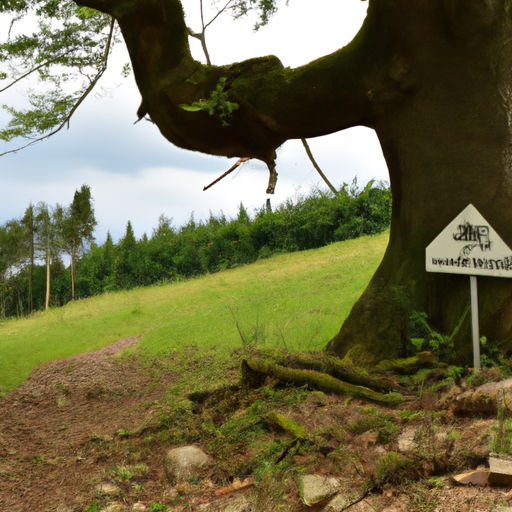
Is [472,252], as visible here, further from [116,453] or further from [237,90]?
[116,453]

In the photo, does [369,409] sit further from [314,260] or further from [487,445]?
[314,260]

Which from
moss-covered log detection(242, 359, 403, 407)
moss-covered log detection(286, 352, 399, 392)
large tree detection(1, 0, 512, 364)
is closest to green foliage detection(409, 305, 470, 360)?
large tree detection(1, 0, 512, 364)

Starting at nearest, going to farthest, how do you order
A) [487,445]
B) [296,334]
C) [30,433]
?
[487,445]
[30,433]
[296,334]

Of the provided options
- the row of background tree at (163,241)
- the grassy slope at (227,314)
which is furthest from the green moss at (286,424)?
the row of background tree at (163,241)

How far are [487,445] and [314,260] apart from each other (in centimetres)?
1551

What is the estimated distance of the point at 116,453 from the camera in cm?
523

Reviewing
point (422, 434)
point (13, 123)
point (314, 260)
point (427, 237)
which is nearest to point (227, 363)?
point (427, 237)

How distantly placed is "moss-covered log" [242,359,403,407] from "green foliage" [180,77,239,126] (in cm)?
323

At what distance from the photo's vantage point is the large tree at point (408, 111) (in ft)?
19.7

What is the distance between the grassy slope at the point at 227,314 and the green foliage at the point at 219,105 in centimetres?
363

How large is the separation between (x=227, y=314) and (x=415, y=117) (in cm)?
686

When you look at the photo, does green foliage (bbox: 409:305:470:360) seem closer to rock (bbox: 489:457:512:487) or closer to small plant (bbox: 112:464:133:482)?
rock (bbox: 489:457:512:487)

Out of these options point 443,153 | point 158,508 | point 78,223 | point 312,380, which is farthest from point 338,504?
point 78,223

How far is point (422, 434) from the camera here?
374cm
